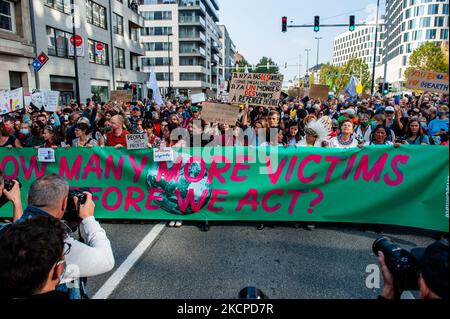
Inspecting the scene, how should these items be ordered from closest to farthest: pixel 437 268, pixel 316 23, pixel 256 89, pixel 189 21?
1. pixel 437 268
2. pixel 256 89
3. pixel 316 23
4. pixel 189 21

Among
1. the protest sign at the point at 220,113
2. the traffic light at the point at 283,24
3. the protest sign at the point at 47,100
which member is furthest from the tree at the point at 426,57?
the protest sign at the point at 220,113

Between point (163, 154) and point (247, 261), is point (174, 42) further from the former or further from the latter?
point (247, 261)

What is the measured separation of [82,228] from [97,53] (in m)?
31.9

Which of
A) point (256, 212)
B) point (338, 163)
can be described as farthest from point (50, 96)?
point (338, 163)

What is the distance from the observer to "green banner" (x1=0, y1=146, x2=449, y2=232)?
185 inches

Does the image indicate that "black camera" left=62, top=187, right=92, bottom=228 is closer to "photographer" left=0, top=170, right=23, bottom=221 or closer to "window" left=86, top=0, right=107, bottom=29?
"photographer" left=0, top=170, right=23, bottom=221

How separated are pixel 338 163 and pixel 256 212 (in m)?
1.37

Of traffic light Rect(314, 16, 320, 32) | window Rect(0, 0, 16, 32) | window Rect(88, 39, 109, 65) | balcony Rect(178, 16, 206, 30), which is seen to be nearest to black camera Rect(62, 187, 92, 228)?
traffic light Rect(314, 16, 320, 32)

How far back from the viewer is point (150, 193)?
520 cm

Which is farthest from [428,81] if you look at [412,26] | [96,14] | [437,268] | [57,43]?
[412,26]

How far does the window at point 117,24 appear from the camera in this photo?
1346 inches

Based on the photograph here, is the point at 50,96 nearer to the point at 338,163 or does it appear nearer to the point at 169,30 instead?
the point at 338,163

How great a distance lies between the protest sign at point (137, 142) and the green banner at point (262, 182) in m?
0.08

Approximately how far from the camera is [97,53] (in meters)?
30.5
